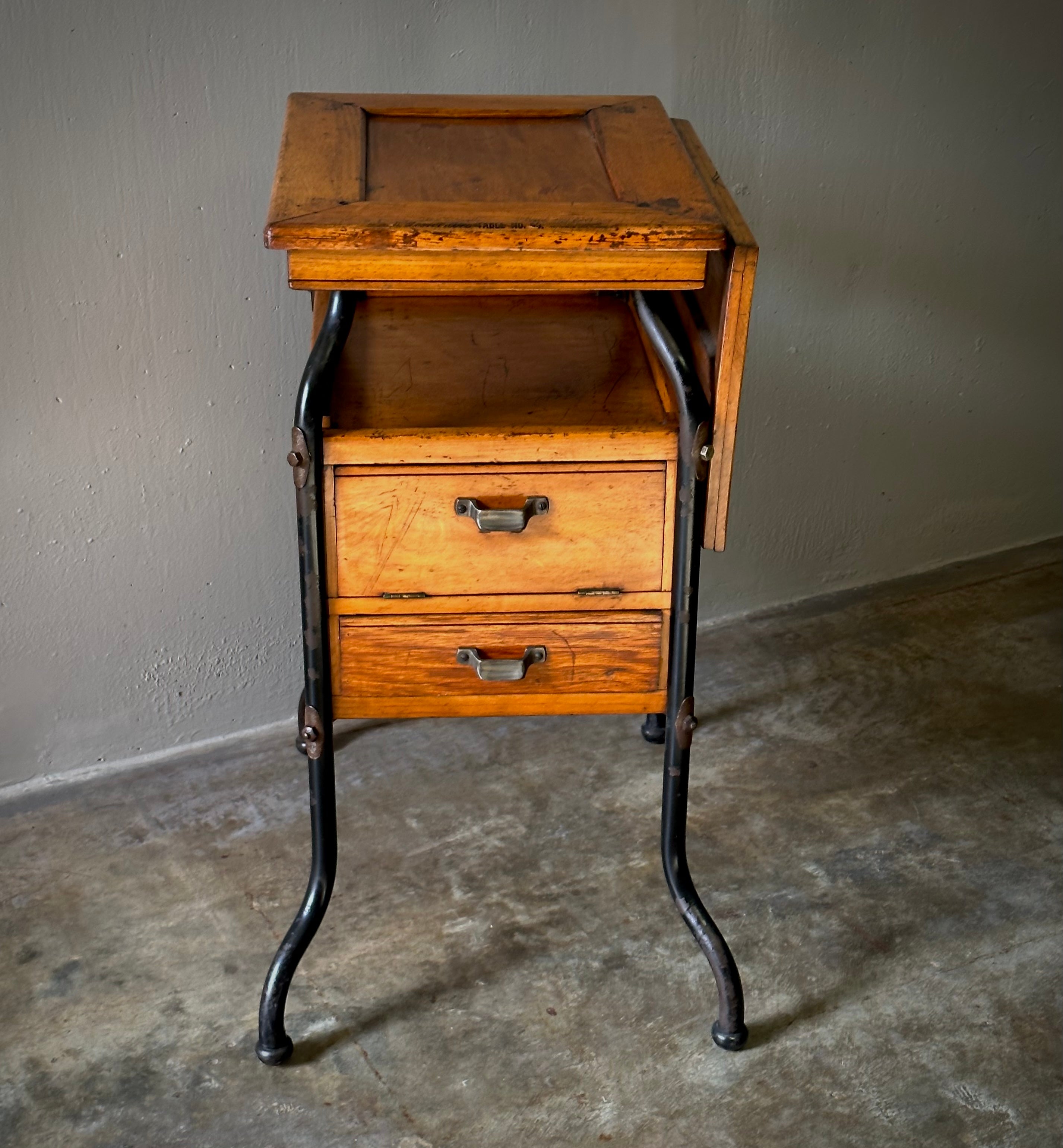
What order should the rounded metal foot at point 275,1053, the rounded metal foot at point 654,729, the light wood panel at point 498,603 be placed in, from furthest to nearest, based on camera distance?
the rounded metal foot at point 654,729 < the rounded metal foot at point 275,1053 < the light wood panel at point 498,603

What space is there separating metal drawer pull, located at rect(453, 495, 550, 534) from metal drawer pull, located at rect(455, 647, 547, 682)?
18 centimetres

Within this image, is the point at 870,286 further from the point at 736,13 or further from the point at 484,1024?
the point at 484,1024

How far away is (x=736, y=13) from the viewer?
104 inches

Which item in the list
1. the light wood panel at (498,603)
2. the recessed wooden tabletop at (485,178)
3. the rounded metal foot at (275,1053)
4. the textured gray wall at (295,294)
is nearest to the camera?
the recessed wooden tabletop at (485,178)

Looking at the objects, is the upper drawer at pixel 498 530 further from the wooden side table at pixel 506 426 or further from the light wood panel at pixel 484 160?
the light wood panel at pixel 484 160

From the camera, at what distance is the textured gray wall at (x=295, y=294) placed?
2.25 metres

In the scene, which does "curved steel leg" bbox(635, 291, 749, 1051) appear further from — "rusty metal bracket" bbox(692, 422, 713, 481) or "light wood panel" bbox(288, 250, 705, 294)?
"light wood panel" bbox(288, 250, 705, 294)

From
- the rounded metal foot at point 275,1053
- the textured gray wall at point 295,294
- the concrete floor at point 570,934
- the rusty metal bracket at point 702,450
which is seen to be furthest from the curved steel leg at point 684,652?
the textured gray wall at point 295,294

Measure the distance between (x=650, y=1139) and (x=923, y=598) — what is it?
1.89 meters

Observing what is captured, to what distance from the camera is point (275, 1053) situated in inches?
74.2

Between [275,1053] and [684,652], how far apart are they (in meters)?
0.82

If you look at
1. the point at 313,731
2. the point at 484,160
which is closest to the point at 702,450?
the point at 484,160

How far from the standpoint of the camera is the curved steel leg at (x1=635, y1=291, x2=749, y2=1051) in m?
1.67

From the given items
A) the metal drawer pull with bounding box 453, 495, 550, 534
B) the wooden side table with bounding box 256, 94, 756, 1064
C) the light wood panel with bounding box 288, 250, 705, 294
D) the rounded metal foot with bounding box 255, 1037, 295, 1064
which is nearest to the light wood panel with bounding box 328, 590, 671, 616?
the wooden side table with bounding box 256, 94, 756, 1064
